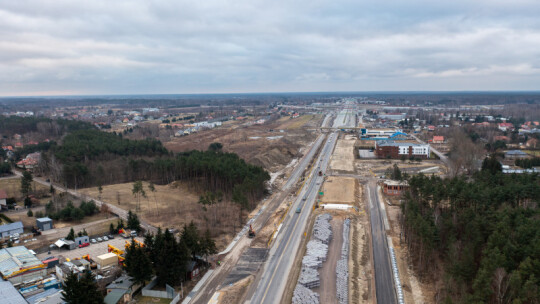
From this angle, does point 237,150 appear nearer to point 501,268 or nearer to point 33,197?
point 33,197

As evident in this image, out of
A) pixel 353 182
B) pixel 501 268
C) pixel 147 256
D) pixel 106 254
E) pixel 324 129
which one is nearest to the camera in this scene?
pixel 501 268

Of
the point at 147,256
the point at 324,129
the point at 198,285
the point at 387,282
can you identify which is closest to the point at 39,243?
the point at 147,256

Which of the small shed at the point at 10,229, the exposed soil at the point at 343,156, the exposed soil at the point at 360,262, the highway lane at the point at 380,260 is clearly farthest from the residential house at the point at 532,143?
the small shed at the point at 10,229

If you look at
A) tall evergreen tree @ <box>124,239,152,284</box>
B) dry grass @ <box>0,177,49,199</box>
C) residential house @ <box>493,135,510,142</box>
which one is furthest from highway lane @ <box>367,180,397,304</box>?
residential house @ <box>493,135,510,142</box>

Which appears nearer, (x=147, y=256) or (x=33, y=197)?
(x=147, y=256)

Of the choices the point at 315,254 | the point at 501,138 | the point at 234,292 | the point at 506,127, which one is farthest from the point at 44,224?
the point at 506,127

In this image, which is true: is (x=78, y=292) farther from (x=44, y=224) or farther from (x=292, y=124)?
(x=292, y=124)
